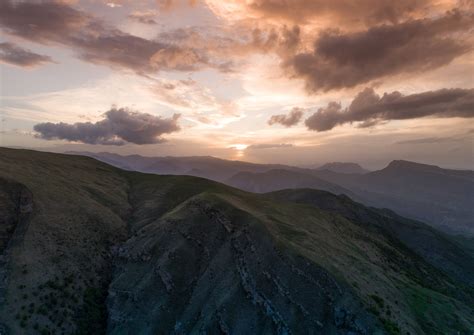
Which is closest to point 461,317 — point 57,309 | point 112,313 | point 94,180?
point 112,313

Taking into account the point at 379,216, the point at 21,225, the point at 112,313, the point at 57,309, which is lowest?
the point at 379,216

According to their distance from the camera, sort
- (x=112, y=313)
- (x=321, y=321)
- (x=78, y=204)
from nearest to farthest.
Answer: (x=321, y=321)
(x=112, y=313)
(x=78, y=204)

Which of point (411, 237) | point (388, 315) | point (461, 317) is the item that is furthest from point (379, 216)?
point (388, 315)

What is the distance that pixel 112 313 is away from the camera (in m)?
56.9

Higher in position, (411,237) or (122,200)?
(122,200)

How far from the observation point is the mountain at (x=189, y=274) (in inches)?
1989

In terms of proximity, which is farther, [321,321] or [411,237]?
[411,237]

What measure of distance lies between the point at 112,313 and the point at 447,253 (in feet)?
577

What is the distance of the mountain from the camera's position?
50531 millimetres

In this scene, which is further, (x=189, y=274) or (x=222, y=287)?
(x=189, y=274)

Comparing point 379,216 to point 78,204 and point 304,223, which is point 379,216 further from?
point 78,204

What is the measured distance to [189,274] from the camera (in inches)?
2566

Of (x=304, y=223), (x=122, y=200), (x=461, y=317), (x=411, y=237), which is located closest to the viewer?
(x=461, y=317)

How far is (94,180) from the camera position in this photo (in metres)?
115
